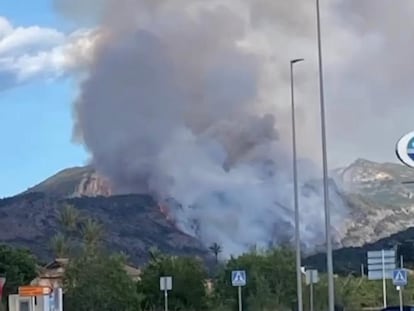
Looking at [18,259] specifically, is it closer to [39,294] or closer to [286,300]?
[286,300]

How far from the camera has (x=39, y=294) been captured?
33.6m

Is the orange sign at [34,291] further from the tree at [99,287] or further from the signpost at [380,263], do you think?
the tree at [99,287]

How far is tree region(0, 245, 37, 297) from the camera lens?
97062 millimetres

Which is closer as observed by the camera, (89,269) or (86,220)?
(89,269)

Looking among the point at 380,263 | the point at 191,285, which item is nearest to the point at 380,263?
the point at 380,263

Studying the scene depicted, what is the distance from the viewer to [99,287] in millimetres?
78812

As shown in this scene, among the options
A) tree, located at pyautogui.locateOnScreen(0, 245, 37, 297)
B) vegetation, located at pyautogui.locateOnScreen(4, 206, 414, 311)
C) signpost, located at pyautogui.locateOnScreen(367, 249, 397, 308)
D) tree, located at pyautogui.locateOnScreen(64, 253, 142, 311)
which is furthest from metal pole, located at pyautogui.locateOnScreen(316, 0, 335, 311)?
tree, located at pyautogui.locateOnScreen(0, 245, 37, 297)

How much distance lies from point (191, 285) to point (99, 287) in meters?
14.7

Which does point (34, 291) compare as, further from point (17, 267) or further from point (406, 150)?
point (17, 267)

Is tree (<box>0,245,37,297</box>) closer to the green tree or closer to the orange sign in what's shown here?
the green tree


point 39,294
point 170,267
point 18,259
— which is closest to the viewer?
point 39,294

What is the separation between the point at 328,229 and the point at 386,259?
24.5ft

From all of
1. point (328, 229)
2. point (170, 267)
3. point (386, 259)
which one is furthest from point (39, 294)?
point (170, 267)

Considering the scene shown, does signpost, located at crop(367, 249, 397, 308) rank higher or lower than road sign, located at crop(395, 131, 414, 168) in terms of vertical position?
lower
